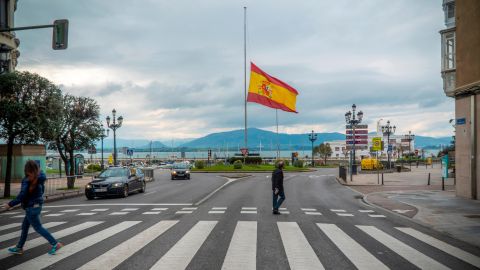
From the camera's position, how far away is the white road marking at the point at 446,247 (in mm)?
7920

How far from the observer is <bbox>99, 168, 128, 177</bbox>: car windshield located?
21.4 m

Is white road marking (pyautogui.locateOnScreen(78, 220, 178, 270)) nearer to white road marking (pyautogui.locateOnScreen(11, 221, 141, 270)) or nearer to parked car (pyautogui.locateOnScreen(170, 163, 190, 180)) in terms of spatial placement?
white road marking (pyautogui.locateOnScreen(11, 221, 141, 270))

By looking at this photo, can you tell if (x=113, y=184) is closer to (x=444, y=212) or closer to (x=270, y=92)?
(x=444, y=212)

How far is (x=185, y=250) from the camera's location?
8.22m

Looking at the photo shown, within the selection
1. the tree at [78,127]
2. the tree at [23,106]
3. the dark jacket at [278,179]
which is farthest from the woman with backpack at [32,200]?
the tree at [78,127]

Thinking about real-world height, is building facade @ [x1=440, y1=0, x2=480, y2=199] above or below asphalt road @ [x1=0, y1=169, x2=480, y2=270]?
above

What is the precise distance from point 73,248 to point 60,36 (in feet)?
23.0

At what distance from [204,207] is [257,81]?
2298cm

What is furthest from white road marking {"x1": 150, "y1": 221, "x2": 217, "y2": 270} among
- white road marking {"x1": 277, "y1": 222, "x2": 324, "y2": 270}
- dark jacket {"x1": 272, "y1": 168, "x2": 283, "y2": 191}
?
dark jacket {"x1": 272, "y1": 168, "x2": 283, "y2": 191}

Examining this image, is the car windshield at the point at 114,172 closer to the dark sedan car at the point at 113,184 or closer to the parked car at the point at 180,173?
the dark sedan car at the point at 113,184

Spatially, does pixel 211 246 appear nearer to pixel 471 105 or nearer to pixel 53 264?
pixel 53 264

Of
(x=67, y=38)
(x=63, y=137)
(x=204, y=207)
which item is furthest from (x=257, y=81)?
(x=67, y=38)

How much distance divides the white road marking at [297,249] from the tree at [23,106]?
13.8 metres

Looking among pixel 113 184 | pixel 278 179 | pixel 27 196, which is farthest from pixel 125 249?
pixel 113 184
